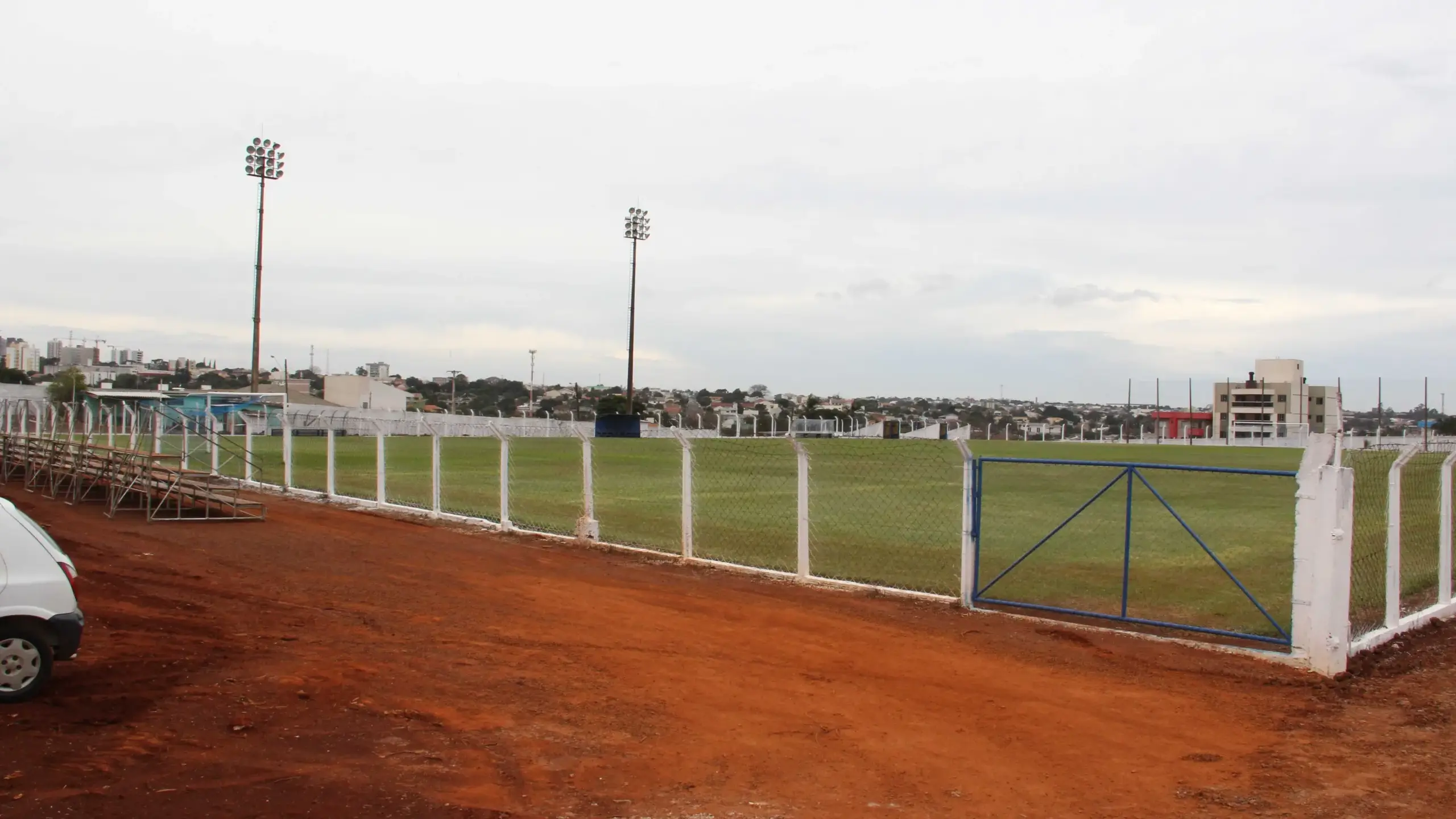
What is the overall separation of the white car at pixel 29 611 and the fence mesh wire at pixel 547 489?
31.2 ft

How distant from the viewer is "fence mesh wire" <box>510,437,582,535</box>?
18.5 meters

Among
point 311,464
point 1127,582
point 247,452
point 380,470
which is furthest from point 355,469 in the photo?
point 1127,582

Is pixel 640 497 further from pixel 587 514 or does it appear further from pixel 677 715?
pixel 677 715

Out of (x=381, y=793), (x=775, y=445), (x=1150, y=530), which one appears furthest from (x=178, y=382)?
(x=381, y=793)

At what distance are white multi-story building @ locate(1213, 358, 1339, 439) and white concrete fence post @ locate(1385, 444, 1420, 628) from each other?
0.69 m

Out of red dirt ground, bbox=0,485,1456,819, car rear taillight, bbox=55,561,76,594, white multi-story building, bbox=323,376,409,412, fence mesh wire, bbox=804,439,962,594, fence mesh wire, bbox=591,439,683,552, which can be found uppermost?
white multi-story building, bbox=323,376,409,412

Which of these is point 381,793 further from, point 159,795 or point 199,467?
point 199,467

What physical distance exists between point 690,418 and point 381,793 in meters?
83.7

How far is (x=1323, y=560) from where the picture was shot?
826 centimetres

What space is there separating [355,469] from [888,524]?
66.3 ft

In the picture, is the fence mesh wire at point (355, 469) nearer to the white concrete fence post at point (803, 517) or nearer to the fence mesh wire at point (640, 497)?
the fence mesh wire at point (640, 497)

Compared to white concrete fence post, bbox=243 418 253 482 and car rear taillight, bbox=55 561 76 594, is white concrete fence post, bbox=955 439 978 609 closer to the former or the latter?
car rear taillight, bbox=55 561 76 594

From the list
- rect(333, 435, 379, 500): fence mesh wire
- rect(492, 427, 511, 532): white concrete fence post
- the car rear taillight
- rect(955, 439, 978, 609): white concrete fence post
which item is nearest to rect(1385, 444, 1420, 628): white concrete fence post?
rect(955, 439, 978, 609): white concrete fence post

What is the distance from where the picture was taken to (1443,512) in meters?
11.1
